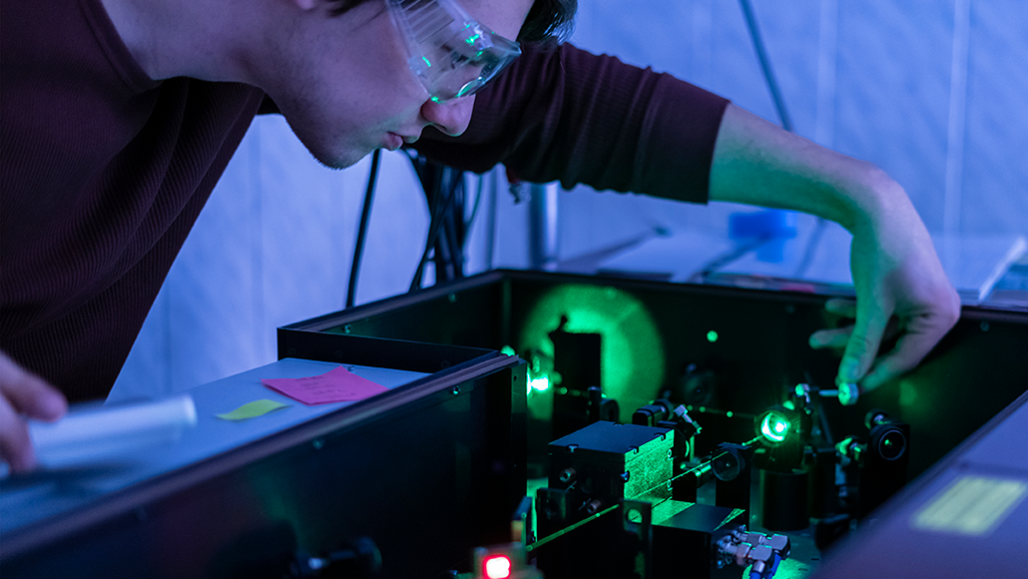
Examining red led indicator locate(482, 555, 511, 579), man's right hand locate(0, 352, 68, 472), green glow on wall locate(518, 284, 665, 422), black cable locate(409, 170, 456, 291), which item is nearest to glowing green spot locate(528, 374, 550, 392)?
green glow on wall locate(518, 284, 665, 422)

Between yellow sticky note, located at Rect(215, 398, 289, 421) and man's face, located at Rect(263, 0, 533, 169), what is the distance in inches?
13.5

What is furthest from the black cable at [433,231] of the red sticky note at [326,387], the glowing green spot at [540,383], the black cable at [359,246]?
the red sticky note at [326,387]

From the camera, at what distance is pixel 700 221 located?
2.99 meters

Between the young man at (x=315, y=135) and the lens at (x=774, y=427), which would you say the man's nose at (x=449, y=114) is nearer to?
the young man at (x=315, y=135)

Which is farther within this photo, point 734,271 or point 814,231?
point 814,231

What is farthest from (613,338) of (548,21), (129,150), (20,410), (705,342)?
(20,410)

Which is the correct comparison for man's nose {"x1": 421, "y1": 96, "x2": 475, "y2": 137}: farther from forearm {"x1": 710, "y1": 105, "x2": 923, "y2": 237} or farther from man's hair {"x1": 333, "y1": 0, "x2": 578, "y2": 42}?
forearm {"x1": 710, "y1": 105, "x2": 923, "y2": 237}

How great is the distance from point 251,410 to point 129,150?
0.44 meters

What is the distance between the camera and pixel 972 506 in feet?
1.55

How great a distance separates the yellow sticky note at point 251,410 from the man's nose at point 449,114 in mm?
380

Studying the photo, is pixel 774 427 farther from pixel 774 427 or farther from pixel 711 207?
pixel 711 207

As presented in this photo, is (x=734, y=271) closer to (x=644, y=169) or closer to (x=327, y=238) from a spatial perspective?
(x=644, y=169)

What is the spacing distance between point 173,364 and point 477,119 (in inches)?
54.7

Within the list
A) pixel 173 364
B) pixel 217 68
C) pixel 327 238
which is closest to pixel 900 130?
pixel 327 238
